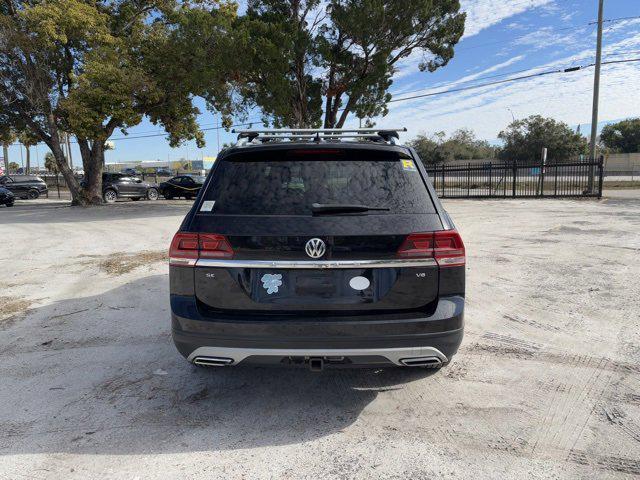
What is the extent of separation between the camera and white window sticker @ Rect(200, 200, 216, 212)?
304cm

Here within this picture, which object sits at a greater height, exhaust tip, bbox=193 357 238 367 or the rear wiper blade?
the rear wiper blade

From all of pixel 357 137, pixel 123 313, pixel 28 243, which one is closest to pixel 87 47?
pixel 28 243

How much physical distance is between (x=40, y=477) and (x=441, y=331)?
2432 millimetres

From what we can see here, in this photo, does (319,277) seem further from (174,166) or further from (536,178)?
(174,166)

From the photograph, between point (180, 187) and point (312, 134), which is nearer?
point (312, 134)

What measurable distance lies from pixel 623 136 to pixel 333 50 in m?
82.1

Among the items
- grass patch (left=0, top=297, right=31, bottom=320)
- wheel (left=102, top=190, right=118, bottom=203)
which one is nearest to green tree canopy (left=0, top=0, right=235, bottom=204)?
wheel (left=102, top=190, right=118, bottom=203)

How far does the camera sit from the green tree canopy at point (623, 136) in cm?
8075

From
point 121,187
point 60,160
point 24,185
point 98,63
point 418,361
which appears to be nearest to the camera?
point 418,361

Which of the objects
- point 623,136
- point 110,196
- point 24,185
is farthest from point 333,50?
point 623,136

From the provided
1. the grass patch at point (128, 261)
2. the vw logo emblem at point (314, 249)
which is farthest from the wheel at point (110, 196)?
the vw logo emblem at point (314, 249)

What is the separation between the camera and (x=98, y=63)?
1952cm

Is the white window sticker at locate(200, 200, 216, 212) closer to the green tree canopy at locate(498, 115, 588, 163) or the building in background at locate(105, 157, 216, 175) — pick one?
the green tree canopy at locate(498, 115, 588, 163)

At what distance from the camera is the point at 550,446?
9.38ft
